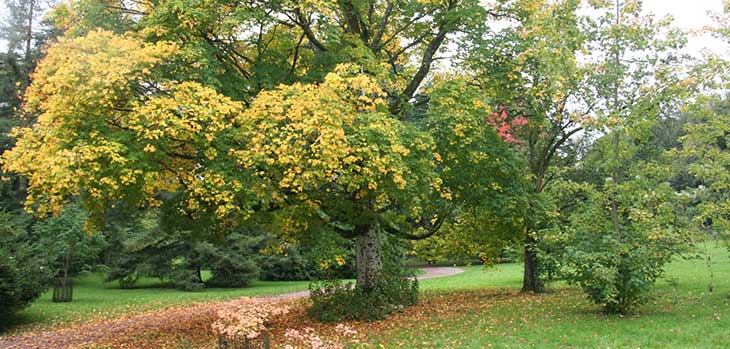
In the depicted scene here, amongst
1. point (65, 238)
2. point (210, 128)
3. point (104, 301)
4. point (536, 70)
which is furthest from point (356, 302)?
point (65, 238)

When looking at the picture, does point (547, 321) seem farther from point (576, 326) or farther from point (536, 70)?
point (536, 70)

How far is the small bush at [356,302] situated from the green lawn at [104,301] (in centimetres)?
707

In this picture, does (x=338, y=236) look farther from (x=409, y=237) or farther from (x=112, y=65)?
(x=112, y=65)

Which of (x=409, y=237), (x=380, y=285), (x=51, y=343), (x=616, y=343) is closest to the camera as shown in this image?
(x=616, y=343)

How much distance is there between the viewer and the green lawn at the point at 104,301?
14.8 meters

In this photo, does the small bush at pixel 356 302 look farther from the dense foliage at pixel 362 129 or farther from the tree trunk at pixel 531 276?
the tree trunk at pixel 531 276

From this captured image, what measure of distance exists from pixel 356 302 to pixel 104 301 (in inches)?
482

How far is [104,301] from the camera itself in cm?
1969

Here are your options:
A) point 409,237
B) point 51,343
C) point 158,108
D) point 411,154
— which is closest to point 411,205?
point 411,154

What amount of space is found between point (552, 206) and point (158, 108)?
31.6 feet

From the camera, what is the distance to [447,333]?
9.86m

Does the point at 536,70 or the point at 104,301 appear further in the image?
the point at 104,301

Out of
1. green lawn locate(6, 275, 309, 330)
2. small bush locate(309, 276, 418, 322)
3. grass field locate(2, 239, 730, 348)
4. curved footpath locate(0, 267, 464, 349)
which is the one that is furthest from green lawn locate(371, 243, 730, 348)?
green lawn locate(6, 275, 309, 330)

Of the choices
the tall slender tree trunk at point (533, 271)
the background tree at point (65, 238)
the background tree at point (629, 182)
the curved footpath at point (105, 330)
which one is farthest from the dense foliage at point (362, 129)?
the background tree at point (65, 238)
